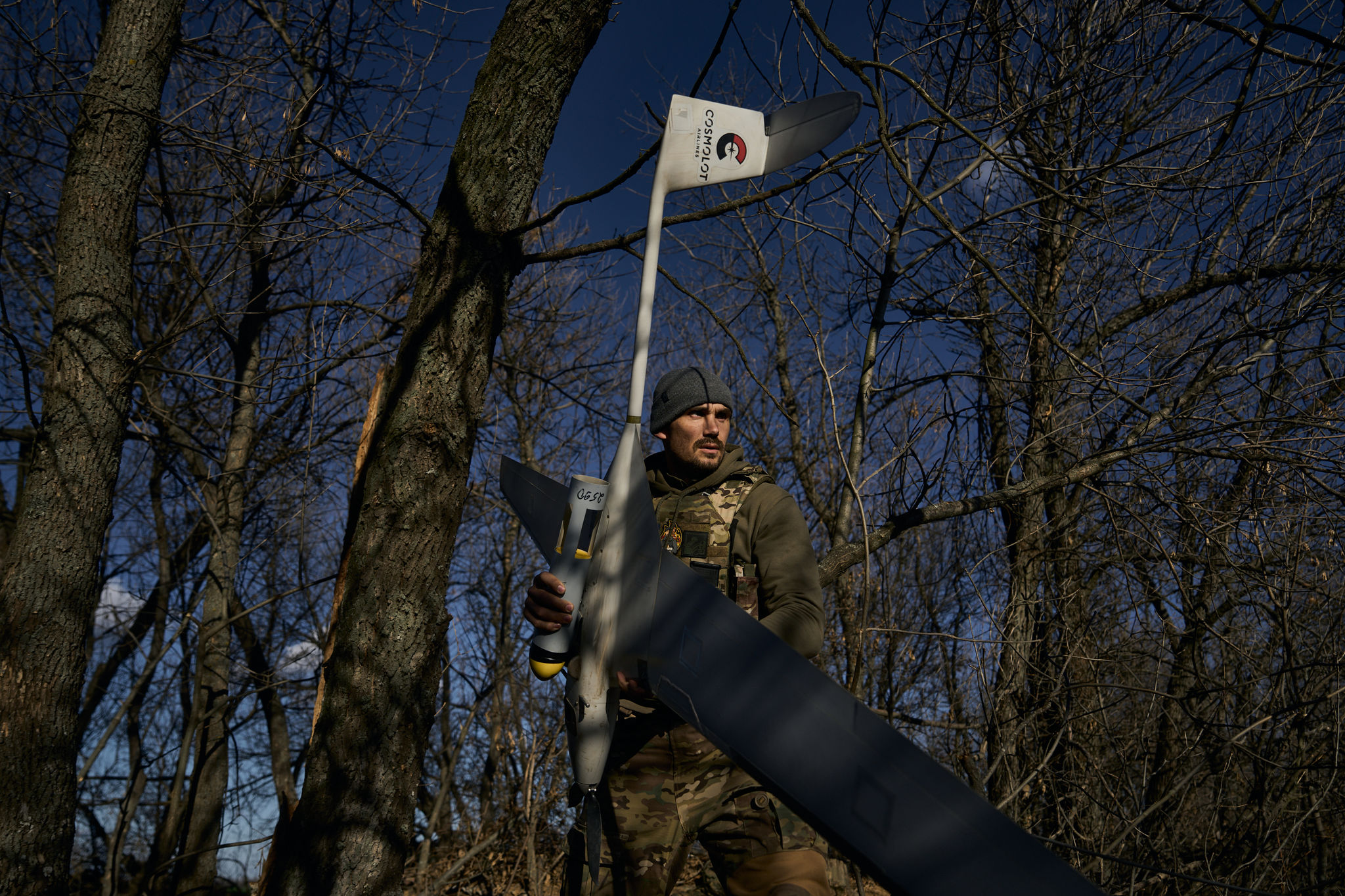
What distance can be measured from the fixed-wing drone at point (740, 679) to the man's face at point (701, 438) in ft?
2.32

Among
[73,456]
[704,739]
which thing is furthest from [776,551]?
[73,456]

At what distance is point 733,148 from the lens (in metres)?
1.99

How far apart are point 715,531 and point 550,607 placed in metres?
0.84

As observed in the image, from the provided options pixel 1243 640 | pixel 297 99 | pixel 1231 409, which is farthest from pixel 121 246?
pixel 1243 640

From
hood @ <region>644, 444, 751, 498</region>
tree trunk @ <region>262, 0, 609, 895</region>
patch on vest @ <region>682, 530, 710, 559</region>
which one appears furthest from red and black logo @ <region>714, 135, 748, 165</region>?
tree trunk @ <region>262, 0, 609, 895</region>

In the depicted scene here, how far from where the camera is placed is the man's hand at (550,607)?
5.80 feet

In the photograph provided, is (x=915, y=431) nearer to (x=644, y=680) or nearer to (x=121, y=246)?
(x=644, y=680)

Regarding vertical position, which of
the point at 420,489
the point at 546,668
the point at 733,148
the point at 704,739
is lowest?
the point at 704,739

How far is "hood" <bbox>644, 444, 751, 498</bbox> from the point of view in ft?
8.57

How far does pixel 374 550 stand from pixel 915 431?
2908 mm

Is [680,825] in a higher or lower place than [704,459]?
lower

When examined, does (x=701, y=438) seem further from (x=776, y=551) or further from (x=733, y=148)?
(x=733, y=148)

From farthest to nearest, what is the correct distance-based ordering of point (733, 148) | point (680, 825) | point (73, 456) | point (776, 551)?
point (73, 456) < point (776, 551) < point (680, 825) < point (733, 148)

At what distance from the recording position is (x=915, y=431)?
4359 mm
